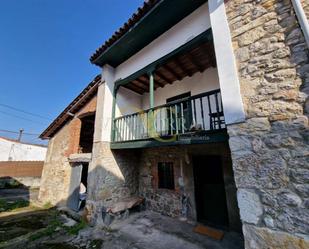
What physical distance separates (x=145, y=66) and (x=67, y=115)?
210 inches

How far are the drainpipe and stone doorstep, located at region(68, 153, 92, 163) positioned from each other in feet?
22.5

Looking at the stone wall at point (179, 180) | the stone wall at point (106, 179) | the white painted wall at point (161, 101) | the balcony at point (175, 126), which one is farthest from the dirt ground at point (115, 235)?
the white painted wall at point (161, 101)

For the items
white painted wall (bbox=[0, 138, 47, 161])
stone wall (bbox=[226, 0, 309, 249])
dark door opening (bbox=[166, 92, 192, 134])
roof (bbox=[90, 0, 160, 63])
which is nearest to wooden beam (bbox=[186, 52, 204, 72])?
dark door opening (bbox=[166, 92, 192, 134])

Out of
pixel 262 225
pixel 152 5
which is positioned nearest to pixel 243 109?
pixel 262 225

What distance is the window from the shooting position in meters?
5.80

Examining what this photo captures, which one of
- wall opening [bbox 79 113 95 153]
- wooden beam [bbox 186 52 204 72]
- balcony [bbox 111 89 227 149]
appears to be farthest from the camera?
wall opening [bbox 79 113 95 153]

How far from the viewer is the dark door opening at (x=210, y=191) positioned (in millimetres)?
4871

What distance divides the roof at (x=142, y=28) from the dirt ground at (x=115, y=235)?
606cm

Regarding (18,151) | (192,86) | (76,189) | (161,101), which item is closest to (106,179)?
(76,189)

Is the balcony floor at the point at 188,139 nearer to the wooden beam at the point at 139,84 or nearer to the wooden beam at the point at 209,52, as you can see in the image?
the wooden beam at the point at 139,84

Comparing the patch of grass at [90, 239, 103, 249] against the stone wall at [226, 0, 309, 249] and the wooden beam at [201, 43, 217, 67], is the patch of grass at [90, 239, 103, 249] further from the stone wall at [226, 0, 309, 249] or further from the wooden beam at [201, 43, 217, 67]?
the wooden beam at [201, 43, 217, 67]

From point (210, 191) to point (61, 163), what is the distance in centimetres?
735

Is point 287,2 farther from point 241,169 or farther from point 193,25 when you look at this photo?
point 241,169

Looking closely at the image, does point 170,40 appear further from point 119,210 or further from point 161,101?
point 119,210
